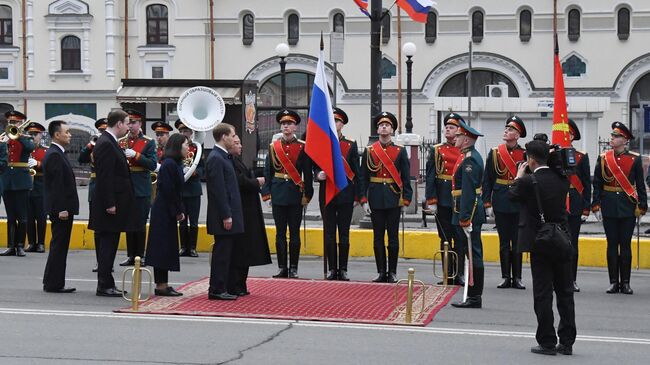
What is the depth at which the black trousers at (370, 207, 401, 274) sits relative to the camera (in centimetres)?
1579

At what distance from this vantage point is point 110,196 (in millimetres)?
14055

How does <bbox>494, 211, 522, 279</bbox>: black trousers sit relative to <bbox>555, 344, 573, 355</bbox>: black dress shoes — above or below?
above

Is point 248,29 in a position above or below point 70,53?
above

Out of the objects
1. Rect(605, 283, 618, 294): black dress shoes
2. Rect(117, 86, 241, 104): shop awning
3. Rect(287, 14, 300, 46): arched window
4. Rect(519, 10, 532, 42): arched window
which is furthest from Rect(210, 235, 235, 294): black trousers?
Rect(287, 14, 300, 46): arched window

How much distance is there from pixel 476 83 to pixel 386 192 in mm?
33175

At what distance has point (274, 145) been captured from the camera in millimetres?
16047

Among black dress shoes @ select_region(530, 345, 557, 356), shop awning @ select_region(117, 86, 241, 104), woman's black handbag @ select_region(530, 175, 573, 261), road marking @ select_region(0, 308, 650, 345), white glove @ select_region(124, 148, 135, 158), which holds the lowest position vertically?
black dress shoes @ select_region(530, 345, 557, 356)

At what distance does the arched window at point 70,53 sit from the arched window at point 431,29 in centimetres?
1384

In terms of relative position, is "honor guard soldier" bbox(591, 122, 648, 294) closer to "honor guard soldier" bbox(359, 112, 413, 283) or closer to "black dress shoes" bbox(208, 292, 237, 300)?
"honor guard soldier" bbox(359, 112, 413, 283)

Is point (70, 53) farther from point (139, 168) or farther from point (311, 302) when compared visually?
point (311, 302)

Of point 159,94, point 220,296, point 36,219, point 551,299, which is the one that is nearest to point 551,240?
point 551,299

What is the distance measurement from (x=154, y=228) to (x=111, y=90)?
3820cm

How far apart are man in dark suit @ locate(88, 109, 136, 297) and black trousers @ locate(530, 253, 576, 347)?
5101mm

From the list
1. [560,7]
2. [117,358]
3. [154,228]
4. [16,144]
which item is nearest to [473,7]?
[560,7]
